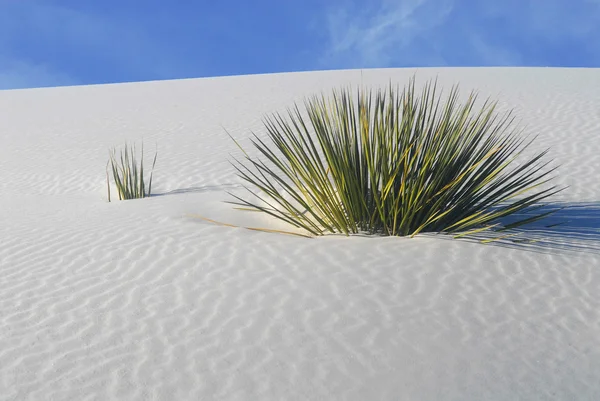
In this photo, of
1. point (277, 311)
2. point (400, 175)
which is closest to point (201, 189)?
point (400, 175)

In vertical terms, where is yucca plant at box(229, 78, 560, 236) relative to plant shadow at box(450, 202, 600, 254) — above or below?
above

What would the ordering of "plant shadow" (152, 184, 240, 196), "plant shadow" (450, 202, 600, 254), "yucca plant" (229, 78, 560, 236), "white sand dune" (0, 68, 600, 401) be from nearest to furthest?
"white sand dune" (0, 68, 600, 401)
"yucca plant" (229, 78, 560, 236)
"plant shadow" (450, 202, 600, 254)
"plant shadow" (152, 184, 240, 196)

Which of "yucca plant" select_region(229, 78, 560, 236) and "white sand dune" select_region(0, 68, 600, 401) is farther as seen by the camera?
"yucca plant" select_region(229, 78, 560, 236)

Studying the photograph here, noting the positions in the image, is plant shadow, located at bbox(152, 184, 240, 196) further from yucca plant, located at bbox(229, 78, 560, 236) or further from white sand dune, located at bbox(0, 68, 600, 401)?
yucca plant, located at bbox(229, 78, 560, 236)

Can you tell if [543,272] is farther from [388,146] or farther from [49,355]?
[49,355]

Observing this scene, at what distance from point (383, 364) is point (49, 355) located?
70.9 inches

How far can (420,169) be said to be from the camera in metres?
5.47

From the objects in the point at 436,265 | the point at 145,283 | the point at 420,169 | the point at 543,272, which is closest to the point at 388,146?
the point at 420,169

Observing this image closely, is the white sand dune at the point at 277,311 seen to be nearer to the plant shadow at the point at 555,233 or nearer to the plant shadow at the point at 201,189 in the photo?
the plant shadow at the point at 555,233

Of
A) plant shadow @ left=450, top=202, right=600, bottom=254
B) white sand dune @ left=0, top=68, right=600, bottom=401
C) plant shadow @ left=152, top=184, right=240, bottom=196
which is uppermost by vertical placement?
plant shadow @ left=152, top=184, right=240, bottom=196

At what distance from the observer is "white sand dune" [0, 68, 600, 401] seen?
3512 mm

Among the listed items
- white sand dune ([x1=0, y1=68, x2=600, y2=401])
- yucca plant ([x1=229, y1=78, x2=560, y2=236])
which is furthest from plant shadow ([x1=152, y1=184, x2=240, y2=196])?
yucca plant ([x1=229, y1=78, x2=560, y2=236])

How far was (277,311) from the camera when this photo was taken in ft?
13.9

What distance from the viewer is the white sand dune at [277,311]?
138 inches
